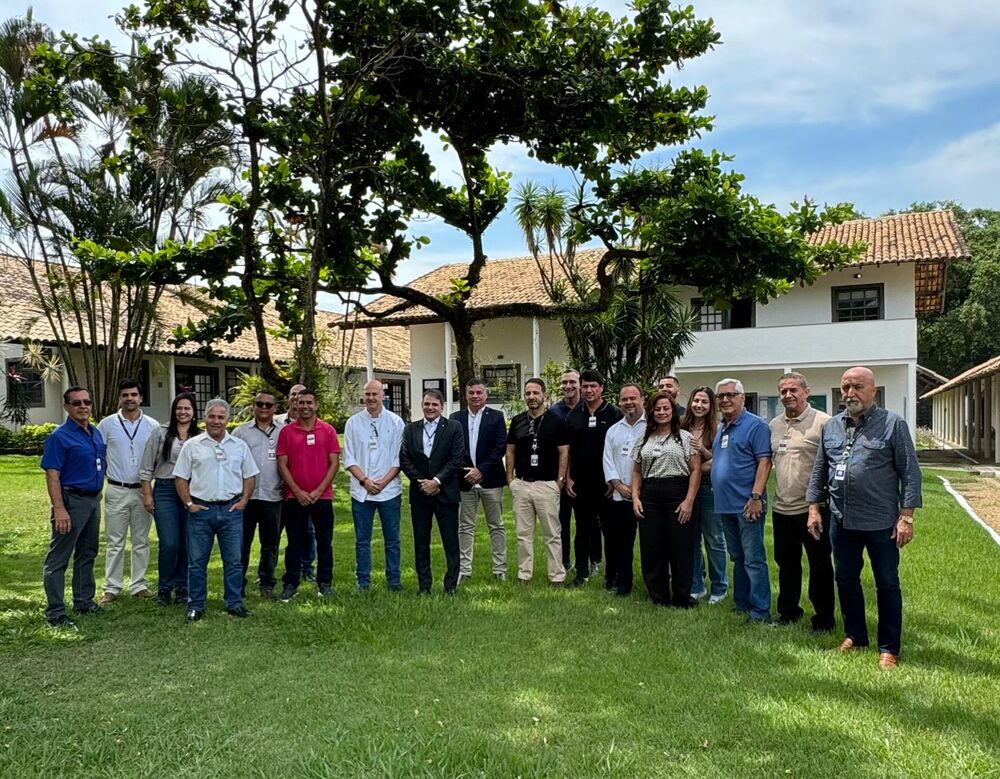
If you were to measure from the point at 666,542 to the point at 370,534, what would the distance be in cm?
261

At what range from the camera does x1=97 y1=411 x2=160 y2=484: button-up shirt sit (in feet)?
24.3

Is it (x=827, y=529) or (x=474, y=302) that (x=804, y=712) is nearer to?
(x=827, y=529)

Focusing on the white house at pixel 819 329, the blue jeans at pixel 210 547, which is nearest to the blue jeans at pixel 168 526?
the blue jeans at pixel 210 547

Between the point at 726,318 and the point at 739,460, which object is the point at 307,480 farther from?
the point at 726,318

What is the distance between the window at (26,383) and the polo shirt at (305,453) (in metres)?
19.2

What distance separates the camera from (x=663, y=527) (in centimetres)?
689

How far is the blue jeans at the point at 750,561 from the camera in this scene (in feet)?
20.4

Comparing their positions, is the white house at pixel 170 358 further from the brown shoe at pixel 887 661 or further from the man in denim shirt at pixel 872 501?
the brown shoe at pixel 887 661

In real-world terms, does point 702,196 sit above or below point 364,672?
above

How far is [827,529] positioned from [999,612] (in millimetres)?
1906

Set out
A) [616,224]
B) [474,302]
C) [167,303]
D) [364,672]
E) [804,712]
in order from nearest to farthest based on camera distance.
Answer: [804,712] → [364,672] → [616,224] → [474,302] → [167,303]

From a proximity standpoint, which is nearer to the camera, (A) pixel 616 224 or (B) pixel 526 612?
(B) pixel 526 612

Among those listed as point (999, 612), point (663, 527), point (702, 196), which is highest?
point (702, 196)

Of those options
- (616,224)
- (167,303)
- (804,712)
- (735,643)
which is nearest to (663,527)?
(735,643)
